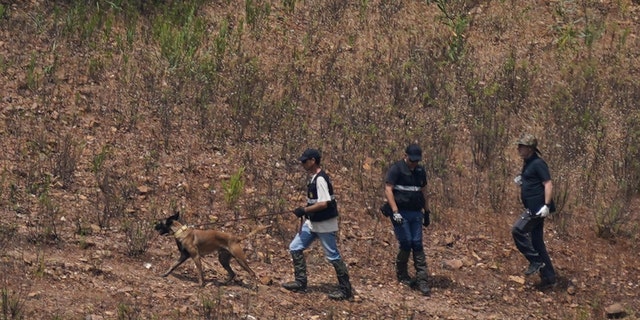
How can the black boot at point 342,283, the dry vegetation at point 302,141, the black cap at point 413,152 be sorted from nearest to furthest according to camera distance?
the black boot at point 342,283, the black cap at point 413,152, the dry vegetation at point 302,141

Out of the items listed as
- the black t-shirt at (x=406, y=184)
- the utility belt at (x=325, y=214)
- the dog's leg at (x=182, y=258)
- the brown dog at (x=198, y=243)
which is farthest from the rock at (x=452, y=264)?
the dog's leg at (x=182, y=258)

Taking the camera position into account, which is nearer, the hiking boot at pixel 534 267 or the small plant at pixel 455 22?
the hiking boot at pixel 534 267

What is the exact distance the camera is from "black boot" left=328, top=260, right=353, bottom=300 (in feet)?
35.4

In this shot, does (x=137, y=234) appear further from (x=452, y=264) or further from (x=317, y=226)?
(x=452, y=264)

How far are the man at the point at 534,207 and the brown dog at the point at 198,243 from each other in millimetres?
3232

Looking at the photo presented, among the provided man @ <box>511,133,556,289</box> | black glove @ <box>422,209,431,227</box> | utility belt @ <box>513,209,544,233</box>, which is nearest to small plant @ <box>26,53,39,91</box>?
black glove @ <box>422,209,431,227</box>

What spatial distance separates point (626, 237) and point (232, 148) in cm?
536

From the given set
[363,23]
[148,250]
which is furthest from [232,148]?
[363,23]

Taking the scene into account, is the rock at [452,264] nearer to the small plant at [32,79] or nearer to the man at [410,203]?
the man at [410,203]

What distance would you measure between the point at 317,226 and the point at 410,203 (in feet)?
3.70

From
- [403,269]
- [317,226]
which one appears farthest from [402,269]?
[317,226]

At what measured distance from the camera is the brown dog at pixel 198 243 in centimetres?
1065

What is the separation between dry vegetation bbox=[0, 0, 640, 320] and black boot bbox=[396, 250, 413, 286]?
146 mm

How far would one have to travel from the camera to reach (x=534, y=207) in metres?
11.5
